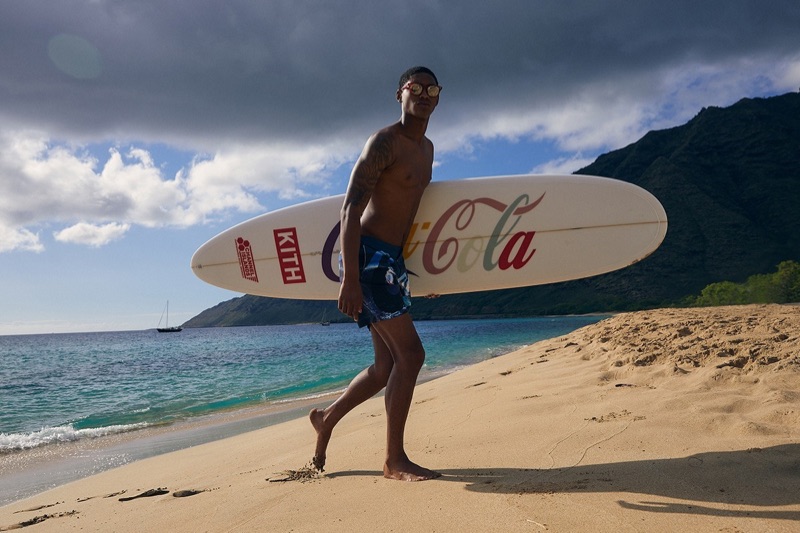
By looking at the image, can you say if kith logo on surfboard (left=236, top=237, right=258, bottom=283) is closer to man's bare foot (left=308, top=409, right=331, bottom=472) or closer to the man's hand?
man's bare foot (left=308, top=409, right=331, bottom=472)

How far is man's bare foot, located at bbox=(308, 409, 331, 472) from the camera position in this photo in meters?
2.73

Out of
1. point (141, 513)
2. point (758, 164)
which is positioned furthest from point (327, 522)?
point (758, 164)

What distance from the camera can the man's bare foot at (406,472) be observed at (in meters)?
2.24

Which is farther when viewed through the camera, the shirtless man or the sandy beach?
the shirtless man

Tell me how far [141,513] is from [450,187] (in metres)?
2.54

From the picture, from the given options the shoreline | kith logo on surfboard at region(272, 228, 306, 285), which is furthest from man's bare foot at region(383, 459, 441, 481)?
the shoreline

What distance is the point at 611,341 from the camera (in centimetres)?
582

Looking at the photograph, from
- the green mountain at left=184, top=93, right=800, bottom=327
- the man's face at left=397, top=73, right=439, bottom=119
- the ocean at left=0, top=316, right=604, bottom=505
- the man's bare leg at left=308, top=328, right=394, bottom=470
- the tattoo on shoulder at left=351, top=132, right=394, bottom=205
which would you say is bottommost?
the ocean at left=0, top=316, right=604, bottom=505

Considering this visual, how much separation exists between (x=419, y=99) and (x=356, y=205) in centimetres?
61

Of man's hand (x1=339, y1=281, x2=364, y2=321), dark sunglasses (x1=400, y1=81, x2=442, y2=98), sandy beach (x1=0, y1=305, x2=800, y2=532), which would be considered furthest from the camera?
dark sunglasses (x1=400, y1=81, x2=442, y2=98)

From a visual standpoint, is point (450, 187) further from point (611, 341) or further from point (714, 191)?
point (714, 191)

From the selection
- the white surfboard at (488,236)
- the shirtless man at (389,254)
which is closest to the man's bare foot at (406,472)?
the shirtless man at (389,254)

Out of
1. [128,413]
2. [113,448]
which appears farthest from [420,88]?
[128,413]

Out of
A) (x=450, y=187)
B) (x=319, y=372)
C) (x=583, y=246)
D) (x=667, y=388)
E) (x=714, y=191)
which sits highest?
(x=714, y=191)
